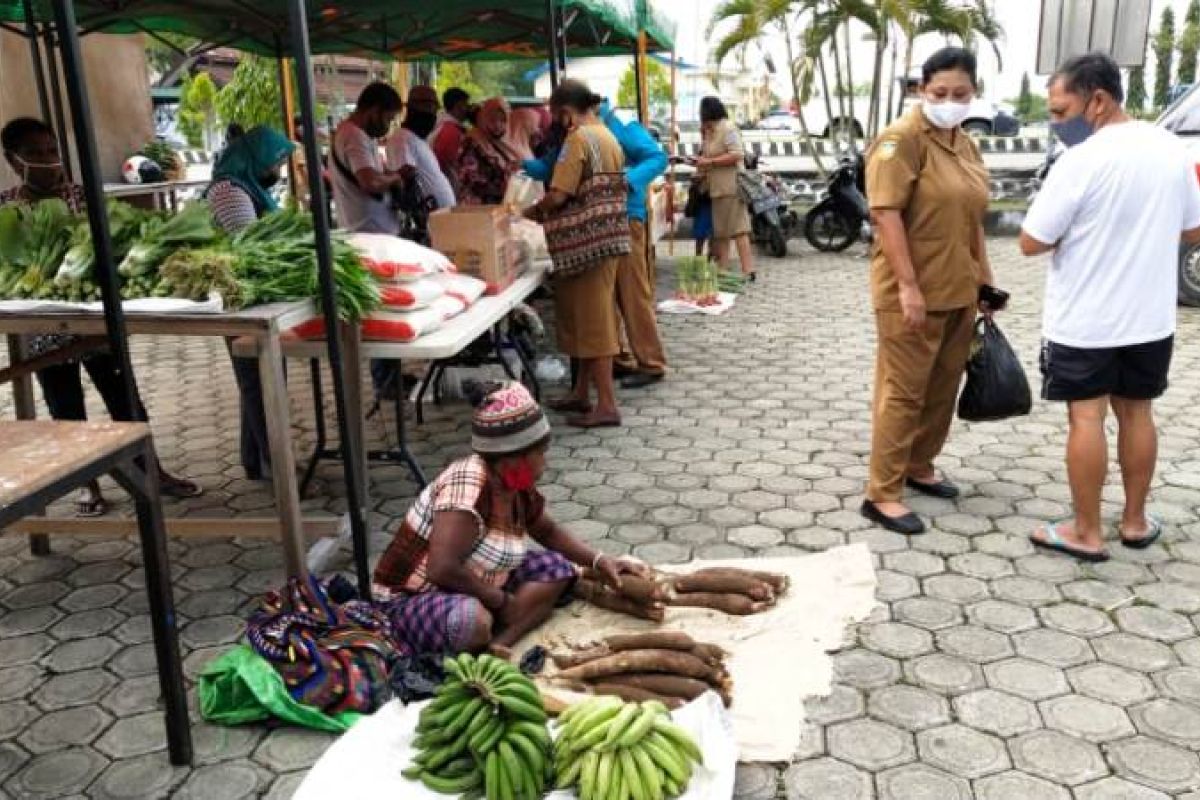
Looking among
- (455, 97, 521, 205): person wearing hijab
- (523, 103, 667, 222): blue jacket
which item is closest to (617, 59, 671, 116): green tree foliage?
(455, 97, 521, 205): person wearing hijab

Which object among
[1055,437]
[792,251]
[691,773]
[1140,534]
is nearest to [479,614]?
[691,773]

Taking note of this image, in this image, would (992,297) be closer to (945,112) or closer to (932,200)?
(932,200)

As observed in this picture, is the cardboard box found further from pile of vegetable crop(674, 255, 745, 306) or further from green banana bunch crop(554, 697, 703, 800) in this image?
pile of vegetable crop(674, 255, 745, 306)

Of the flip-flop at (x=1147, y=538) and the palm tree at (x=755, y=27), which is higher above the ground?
the palm tree at (x=755, y=27)

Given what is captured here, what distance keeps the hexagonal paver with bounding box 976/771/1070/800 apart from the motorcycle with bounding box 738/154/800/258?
8931 millimetres

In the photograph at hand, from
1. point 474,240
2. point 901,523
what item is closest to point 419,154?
point 474,240

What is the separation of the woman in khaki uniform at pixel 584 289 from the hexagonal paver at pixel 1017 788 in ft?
11.1

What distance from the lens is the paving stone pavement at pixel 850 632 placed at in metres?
2.74

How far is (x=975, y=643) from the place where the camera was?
10.8 ft

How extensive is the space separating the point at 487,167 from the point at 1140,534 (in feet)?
16.8

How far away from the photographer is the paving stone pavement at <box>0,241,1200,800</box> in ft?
8.98

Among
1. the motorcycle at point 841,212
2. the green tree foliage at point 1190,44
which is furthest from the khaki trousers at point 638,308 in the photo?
the green tree foliage at point 1190,44

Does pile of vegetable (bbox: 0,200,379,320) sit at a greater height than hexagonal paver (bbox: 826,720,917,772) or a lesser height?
greater

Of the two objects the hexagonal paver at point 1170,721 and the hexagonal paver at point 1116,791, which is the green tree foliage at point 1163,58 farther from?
the hexagonal paver at point 1116,791
